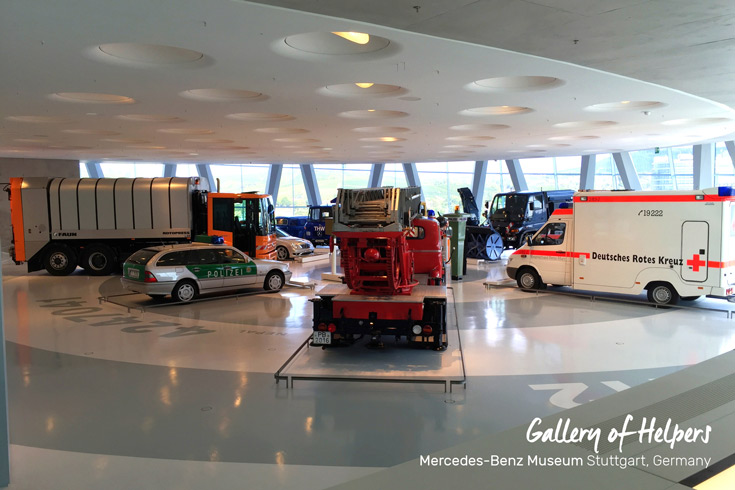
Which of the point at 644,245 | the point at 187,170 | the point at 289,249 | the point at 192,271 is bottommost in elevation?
the point at 289,249

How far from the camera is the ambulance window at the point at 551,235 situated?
14.0 meters

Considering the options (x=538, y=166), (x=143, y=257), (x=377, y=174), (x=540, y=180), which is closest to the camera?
(x=143, y=257)

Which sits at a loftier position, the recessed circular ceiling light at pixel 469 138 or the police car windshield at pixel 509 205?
the recessed circular ceiling light at pixel 469 138

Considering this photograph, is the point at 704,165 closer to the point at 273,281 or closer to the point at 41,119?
the point at 273,281

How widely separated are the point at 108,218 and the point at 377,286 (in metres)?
12.3

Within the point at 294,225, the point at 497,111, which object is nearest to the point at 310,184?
the point at 294,225

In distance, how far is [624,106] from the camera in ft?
46.6

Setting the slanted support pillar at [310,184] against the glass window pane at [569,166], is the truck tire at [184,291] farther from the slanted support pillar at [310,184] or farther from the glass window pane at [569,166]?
the glass window pane at [569,166]

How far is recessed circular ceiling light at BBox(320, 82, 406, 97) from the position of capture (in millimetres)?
11945

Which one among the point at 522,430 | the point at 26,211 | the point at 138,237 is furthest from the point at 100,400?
the point at 26,211

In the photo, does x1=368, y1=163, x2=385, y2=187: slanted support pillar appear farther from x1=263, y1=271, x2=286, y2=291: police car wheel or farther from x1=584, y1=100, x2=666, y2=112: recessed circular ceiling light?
x1=584, y1=100, x2=666, y2=112: recessed circular ceiling light

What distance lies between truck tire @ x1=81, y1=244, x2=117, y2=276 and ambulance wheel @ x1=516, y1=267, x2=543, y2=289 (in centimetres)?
1269

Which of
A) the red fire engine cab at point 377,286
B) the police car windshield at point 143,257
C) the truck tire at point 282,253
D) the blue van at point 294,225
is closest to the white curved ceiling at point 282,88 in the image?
the red fire engine cab at point 377,286

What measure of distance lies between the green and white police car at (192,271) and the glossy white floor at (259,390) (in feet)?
2.13
